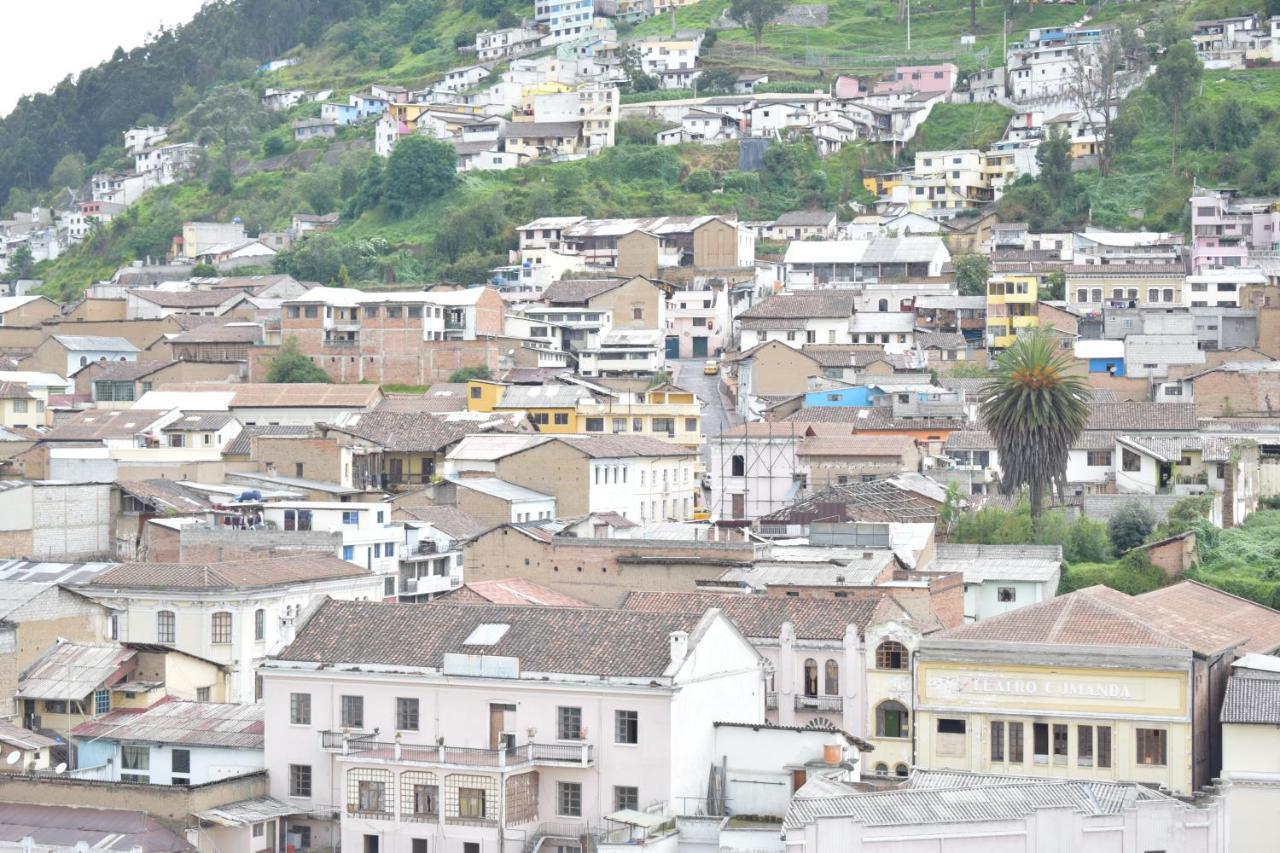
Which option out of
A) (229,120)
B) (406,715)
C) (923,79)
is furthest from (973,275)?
(229,120)

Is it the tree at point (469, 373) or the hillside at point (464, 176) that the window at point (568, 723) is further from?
the hillside at point (464, 176)

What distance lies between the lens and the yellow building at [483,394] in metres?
72.2

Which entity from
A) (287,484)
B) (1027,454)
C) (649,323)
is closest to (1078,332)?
(649,323)

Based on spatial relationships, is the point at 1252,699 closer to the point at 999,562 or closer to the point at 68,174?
the point at 999,562

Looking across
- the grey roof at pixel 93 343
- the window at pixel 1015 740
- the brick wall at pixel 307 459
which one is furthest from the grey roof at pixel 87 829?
the grey roof at pixel 93 343

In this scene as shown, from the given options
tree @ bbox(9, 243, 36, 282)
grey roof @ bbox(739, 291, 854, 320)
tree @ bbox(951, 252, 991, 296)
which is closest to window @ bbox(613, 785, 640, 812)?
grey roof @ bbox(739, 291, 854, 320)

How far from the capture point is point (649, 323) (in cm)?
8619

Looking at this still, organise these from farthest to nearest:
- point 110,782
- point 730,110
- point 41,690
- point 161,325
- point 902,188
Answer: point 730,110, point 902,188, point 161,325, point 41,690, point 110,782

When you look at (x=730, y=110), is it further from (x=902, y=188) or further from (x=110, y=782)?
(x=110, y=782)

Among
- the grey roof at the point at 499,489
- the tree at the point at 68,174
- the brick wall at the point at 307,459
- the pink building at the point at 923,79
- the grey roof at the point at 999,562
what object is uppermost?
the pink building at the point at 923,79

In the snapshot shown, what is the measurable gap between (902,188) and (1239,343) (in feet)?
98.0

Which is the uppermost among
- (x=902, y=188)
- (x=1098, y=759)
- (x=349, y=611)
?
(x=902, y=188)

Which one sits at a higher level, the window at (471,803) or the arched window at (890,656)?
the arched window at (890,656)

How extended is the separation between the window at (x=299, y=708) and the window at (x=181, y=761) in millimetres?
2309
